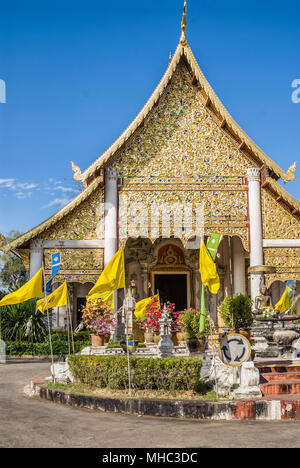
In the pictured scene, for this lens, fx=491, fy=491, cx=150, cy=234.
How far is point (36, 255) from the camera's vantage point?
49.7 feet

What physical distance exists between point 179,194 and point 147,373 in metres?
8.64

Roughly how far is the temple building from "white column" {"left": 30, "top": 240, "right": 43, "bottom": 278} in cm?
3

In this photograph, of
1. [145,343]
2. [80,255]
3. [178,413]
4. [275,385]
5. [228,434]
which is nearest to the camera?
[228,434]

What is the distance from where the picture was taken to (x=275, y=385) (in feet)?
24.9

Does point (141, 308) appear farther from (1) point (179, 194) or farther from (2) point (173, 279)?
(2) point (173, 279)

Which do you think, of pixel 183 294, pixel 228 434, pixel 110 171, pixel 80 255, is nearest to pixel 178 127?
pixel 110 171

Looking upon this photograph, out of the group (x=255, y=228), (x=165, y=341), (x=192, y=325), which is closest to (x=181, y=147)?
(x=255, y=228)

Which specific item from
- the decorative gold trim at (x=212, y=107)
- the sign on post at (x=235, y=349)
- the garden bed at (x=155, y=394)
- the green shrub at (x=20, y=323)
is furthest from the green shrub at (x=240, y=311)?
the green shrub at (x=20, y=323)

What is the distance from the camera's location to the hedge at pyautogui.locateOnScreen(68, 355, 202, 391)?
24.1ft

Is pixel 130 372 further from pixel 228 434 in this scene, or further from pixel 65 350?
pixel 65 350

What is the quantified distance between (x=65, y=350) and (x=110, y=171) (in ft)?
19.1

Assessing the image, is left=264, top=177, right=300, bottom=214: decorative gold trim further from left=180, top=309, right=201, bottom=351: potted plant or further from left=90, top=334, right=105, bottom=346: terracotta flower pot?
left=90, top=334, right=105, bottom=346: terracotta flower pot

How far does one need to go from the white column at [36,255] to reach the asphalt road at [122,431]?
7.99m

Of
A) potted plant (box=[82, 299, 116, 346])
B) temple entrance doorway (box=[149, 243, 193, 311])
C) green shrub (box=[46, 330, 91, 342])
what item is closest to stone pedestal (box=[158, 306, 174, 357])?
potted plant (box=[82, 299, 116, 346])
